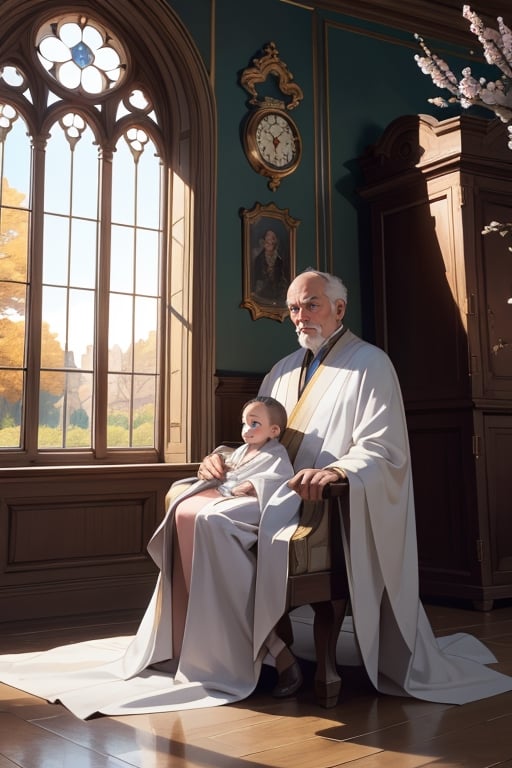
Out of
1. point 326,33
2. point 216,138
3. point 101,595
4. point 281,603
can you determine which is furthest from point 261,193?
point 281,603

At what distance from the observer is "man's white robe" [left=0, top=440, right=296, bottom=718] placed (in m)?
3.00

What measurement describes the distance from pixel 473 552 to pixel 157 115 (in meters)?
3.50

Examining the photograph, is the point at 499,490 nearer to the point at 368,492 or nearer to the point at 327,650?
the point at 368,492

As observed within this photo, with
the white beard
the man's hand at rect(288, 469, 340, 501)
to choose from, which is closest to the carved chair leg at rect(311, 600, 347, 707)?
the man's hand at rect(288, 469, 340, 501)

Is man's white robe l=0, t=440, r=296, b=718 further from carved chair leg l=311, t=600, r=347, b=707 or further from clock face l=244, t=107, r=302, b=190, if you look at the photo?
clock face l=244, t=107, r=302, b=190

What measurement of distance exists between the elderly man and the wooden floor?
0.54 ft

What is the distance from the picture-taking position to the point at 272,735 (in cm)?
261

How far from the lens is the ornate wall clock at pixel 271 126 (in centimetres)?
569

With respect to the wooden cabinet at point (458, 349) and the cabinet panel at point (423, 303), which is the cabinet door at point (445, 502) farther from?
the cabinet panel at point (423, 303)

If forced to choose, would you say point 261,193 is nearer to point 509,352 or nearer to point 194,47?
point 194,47

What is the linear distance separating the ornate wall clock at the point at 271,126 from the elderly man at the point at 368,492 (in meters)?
2.19

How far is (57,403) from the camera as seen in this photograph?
16.9 feet

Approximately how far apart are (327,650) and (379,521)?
51cm

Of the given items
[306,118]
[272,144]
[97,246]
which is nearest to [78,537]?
[97,246]
